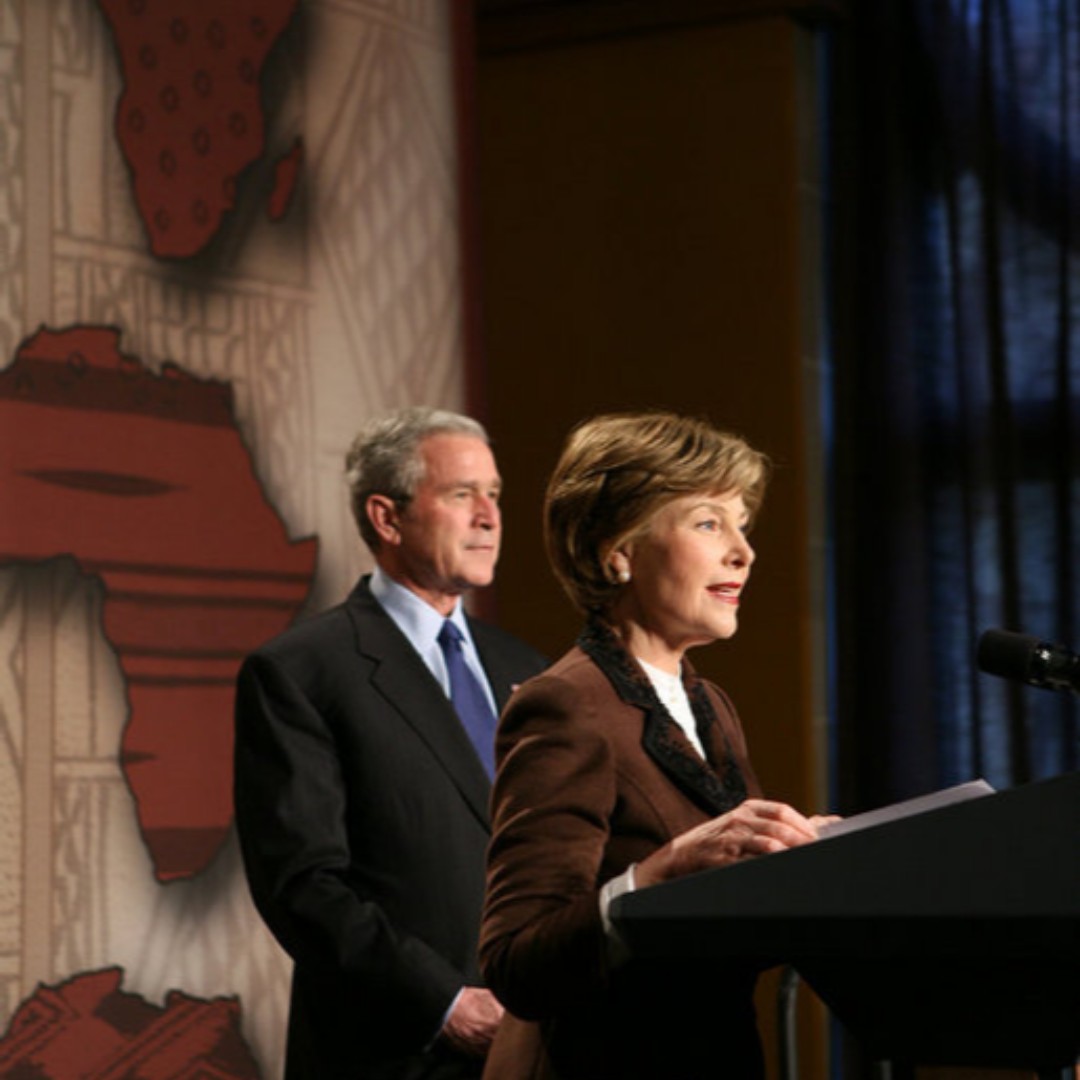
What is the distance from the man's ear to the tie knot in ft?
0.50

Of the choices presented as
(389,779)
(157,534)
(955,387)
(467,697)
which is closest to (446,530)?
(467,697)

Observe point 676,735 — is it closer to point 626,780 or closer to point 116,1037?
point 626,780

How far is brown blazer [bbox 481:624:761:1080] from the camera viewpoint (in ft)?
5.02

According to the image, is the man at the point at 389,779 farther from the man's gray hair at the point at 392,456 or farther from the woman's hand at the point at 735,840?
the woman's hand at the point at 735,840

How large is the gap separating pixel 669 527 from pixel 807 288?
10.2ft

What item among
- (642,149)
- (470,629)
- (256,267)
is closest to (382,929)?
(470,629)

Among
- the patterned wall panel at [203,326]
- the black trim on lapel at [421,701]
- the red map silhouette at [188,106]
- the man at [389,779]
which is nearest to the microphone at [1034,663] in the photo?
the man at [389,779]

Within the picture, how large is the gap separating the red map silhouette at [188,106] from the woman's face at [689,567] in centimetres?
→ 235

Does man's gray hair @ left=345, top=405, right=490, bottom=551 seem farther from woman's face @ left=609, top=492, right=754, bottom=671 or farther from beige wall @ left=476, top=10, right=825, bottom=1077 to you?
beige wall @ left=476, top=10, right=825, bottom=1077

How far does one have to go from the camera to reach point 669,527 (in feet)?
5.77

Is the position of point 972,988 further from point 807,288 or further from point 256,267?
point 807,288

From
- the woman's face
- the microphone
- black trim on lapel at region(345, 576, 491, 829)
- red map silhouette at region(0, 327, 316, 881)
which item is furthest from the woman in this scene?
red map silhouette at region(0, 327, 316, 881)

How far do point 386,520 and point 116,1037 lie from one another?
46.8 inches

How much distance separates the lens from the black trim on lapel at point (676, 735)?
66.1 inches
